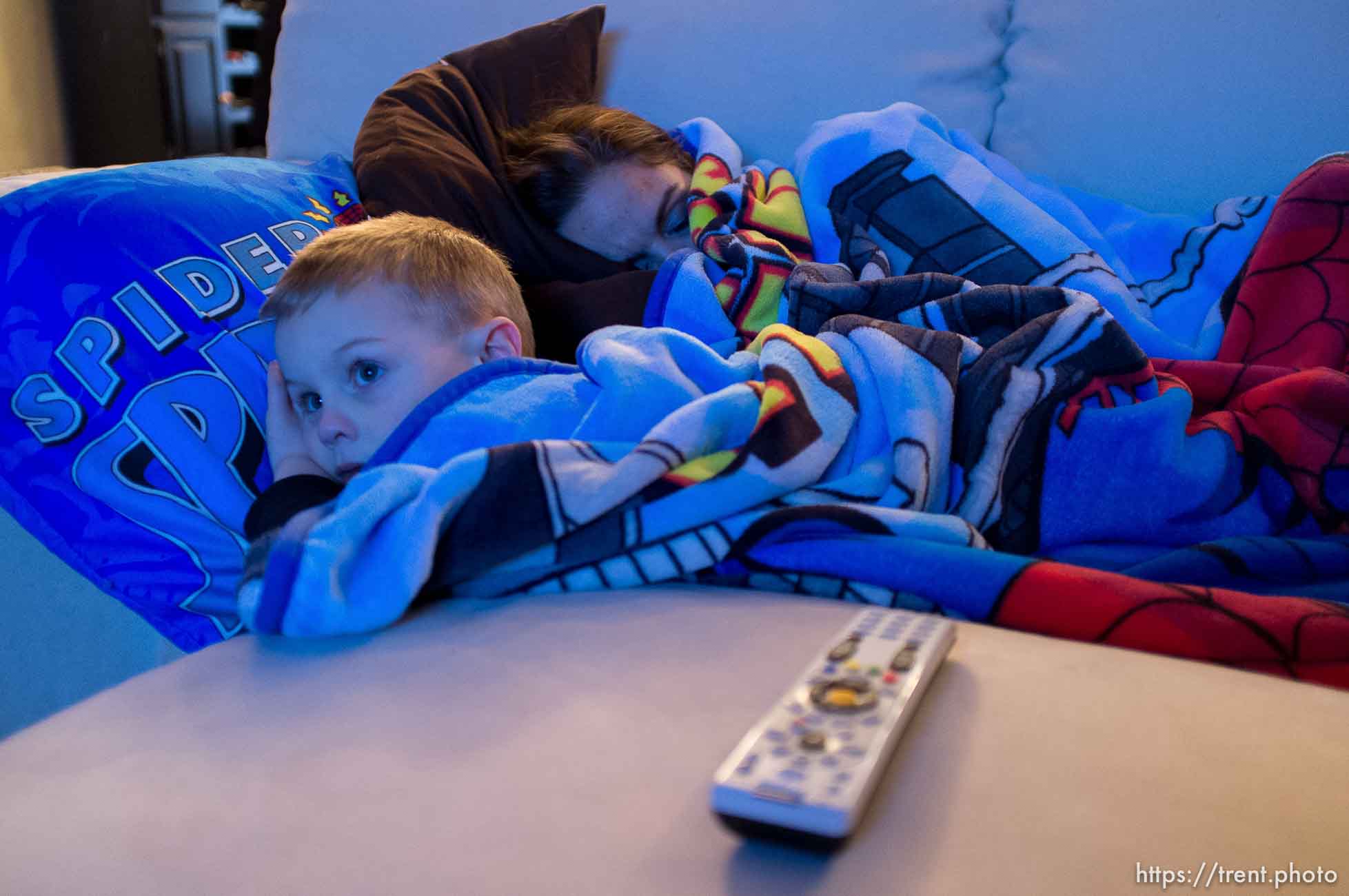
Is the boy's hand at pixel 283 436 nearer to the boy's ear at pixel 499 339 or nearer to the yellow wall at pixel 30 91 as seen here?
the boy's ear at pixel 499 339

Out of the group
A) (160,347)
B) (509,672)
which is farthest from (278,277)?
(509,672)

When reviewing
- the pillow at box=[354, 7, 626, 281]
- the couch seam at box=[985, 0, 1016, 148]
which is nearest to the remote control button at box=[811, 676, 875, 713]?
the pillow at box=[354, 7, 626, 281]

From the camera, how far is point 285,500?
661mm

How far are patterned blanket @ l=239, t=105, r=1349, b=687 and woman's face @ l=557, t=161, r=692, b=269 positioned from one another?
214 mm

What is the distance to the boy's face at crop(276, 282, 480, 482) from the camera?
0.74 m

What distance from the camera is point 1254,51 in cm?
101

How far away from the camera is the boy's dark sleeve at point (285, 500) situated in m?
0.65

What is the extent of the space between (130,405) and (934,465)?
0.58 metres

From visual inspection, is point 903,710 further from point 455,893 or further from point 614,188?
point 614,188

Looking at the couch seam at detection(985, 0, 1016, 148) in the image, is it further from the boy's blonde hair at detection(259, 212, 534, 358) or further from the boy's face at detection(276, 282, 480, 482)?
the boy's face at detection(276, 282, 480, 482)

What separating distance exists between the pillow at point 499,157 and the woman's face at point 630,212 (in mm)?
22

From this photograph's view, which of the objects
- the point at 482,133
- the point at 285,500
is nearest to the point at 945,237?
the point at 482,133

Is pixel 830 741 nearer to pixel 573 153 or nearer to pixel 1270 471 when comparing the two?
pixel 1270 471

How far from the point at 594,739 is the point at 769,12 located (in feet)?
3.44
